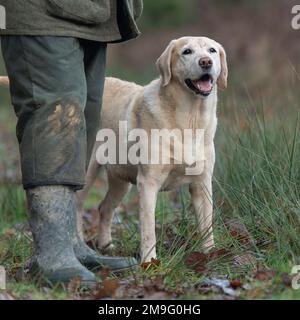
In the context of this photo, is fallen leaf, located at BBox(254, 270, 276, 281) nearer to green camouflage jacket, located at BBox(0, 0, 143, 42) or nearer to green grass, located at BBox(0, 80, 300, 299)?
green grass, located at BBox(0, 80, 300, 299)

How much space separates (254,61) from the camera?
1644 centimetres

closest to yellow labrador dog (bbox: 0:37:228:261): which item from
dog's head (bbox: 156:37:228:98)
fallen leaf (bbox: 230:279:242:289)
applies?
dog's head (bbox: 156:37:228:98)

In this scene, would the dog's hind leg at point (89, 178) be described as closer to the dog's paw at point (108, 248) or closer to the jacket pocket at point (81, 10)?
the dog's paw at point (108, 248)

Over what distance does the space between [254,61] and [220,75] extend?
36.0ft

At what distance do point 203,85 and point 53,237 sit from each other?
63.2 inches

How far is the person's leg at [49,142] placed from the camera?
4.38 metres

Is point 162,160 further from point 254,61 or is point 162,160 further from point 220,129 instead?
point 254,61

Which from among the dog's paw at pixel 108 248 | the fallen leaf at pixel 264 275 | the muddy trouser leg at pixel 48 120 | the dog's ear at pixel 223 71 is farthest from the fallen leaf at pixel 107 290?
the dog's ear at pixel 223 71

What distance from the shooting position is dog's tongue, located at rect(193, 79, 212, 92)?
538cm

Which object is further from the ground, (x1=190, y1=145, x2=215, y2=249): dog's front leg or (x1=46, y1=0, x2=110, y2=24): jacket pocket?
(x1=46, y1=0, x2=110, y2=24): jacket pocket

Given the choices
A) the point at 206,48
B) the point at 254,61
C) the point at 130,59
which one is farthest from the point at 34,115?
the point at 130,59

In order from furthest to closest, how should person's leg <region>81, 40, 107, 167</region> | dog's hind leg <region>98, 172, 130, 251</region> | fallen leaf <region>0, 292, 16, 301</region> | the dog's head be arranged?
dog's hind leg <region>98, 172, 130, 251</region>
the dog's head
person's leg <region>81, 40, 107, 167</region>
fallen leaf <region>0, 292, 16, 301</region>

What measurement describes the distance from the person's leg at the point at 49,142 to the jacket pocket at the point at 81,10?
143 mm

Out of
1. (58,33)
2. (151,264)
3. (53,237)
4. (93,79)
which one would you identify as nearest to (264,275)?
(151,264)
